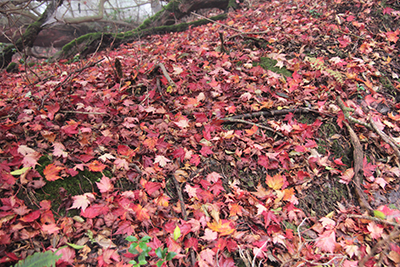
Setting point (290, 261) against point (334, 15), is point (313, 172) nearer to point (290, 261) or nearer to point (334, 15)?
point (290, 261)

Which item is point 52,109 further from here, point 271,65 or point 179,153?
point 271,65

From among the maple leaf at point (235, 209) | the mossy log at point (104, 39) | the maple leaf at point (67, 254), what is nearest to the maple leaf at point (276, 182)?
the maple leaf at point (235, 209)

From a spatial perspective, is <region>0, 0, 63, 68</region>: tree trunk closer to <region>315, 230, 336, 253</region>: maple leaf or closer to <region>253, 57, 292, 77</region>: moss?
<region>253, 57, 292, 77</region>: moss

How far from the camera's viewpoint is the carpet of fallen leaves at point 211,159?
6.10 ft

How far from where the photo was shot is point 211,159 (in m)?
2.54

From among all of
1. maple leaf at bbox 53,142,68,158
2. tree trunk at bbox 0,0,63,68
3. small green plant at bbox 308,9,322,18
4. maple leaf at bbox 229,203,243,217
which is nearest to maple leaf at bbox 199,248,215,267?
maple leaf at bbox 229,203,243,217

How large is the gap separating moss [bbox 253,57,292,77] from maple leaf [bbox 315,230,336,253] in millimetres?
2622

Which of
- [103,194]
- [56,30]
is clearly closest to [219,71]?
[103,194]

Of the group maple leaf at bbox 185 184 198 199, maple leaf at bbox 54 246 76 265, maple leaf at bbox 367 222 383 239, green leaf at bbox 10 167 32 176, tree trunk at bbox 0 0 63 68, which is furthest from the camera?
tree trunk at bbox 0 0 63 68

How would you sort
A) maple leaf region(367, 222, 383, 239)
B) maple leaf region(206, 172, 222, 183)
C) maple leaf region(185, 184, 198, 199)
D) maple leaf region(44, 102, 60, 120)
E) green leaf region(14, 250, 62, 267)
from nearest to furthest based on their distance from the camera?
1. green leaf region(14, 250, 62, 267)
2. maple leaf region(367, 222, 383, 239)
3. maple leaf region(185, 184, 198, 199)
4. maple leaf region(206, 172, 222, 183)
5. maple leaf region(44, 102, 60, 120)

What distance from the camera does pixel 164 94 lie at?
3.21 meters

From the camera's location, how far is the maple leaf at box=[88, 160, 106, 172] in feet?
7.17

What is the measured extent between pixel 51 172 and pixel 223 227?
179cm

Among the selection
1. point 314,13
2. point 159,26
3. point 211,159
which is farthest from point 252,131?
point 159,26
